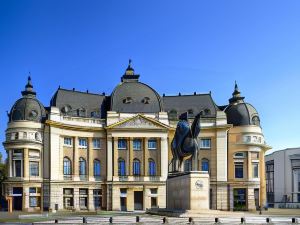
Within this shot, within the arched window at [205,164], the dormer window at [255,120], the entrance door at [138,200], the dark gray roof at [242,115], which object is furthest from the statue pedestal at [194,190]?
the dormer window at [255,120]

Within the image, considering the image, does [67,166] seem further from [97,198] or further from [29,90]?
[29,90]

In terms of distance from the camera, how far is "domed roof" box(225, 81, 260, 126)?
327 feet

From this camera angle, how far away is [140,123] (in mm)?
96188

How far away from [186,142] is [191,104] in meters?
47.5

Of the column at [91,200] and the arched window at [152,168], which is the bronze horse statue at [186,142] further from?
the column at [91,200]

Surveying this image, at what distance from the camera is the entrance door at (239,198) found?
96250 mm

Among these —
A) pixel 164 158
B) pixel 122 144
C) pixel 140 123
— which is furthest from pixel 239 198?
pixel 122 144

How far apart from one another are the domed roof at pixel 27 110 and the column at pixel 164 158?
21736mm

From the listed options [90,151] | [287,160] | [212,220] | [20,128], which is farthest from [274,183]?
[212,220]

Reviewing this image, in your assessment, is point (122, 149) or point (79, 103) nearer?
point (122, 149)

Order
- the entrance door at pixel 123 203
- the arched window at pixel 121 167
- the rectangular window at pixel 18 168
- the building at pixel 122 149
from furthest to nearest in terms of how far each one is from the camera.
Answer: the arched window at pixel 121 167
the entrance door at pixel 123 203
the building at pixel 122 149
the rectangular window at pixel 18 168

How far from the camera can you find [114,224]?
45.6 metres

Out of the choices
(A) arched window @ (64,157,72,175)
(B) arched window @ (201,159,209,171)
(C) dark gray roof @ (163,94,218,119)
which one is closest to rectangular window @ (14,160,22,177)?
(A) arched window @ (64,157,72,175)

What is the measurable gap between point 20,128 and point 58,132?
22.2 feet
